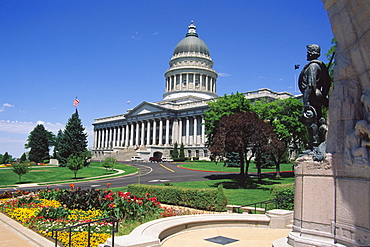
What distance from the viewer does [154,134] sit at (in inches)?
4102

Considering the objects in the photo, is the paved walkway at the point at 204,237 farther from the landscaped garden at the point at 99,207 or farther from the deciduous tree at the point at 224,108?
the deciduous tree at the point at 224,108

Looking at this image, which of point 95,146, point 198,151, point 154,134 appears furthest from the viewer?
point 95,146

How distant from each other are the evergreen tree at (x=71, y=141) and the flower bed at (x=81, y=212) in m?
41.1

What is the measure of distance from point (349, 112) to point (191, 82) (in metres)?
107

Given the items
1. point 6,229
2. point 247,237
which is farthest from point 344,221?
point 6,229

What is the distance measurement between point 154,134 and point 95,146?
4938 centimetres

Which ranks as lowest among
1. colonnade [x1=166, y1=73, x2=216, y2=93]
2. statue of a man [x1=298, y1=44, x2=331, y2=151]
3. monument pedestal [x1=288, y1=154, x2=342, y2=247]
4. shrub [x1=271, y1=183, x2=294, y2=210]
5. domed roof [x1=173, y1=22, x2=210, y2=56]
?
shrub [x1=271, y1=183, x2=294, y2=210]

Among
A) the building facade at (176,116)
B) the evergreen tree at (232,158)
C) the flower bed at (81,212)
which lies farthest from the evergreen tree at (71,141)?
the flower bed at (81,212)

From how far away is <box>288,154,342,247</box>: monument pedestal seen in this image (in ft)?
22.7

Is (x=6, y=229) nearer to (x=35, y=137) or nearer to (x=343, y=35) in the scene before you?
(x=343, y=35)

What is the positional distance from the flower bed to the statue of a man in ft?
23.1

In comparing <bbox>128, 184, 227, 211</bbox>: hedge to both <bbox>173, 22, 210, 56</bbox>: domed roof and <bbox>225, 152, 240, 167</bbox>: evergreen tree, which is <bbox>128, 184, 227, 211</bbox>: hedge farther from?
<bbox>173, 22, 210, 56</bbox>: domed roof

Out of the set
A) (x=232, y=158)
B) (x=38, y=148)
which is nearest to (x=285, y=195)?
(x=232, y=158)

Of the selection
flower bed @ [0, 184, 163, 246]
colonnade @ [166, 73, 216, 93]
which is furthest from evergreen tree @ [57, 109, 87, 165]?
colonnade @ [166, 73, 216, 93]
